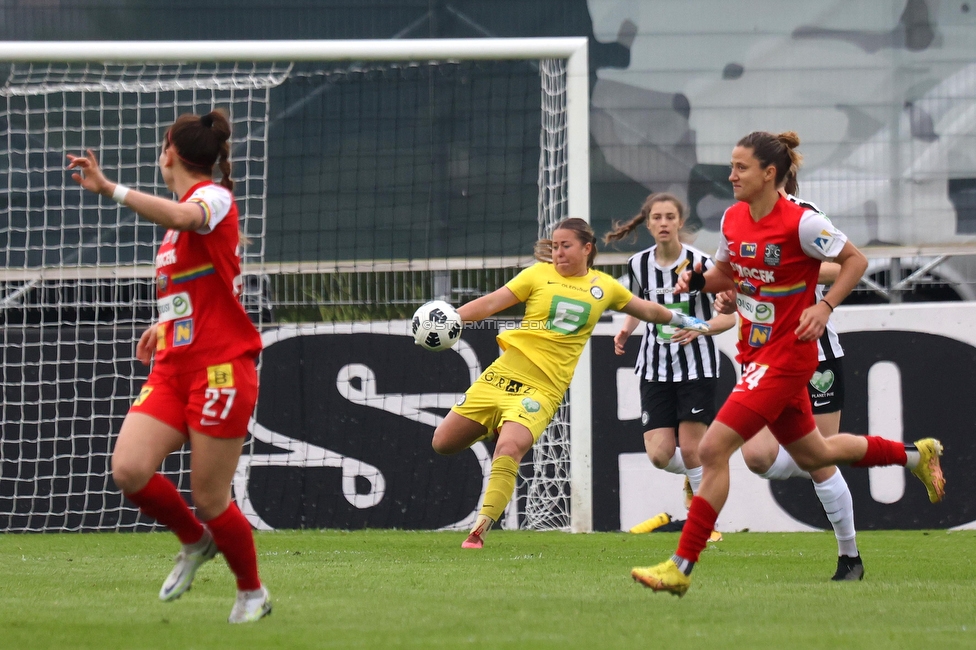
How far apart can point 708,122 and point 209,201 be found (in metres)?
7.48

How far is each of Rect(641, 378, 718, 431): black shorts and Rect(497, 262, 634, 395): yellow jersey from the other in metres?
1.10

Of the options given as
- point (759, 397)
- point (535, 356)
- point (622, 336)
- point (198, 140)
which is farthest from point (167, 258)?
point (622, 336)

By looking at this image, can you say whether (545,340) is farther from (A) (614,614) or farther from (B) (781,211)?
(A) (614,614)

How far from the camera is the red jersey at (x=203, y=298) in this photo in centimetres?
421

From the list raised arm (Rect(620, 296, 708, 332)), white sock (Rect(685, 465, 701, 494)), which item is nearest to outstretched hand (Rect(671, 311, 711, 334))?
raised arm (Rect(620, 296, 708, 332))

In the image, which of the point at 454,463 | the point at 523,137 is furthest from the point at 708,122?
the point at 454,463

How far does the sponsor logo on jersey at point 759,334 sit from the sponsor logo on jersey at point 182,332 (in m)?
2.32

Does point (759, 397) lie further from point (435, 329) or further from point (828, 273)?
point (435, 329)

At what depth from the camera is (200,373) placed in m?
4.19

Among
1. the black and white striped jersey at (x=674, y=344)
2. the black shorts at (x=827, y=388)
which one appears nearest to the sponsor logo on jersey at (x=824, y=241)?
the black shorts at (x=827, y=388)

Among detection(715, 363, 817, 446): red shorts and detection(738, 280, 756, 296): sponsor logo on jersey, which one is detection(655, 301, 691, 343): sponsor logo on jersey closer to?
detection(738, 280, 756, 296): sponsor logo on jersey

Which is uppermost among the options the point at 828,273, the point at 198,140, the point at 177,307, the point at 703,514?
the point at 198,140

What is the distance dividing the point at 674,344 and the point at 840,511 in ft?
8.08

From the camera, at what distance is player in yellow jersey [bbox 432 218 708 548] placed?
6.99 meters
